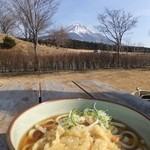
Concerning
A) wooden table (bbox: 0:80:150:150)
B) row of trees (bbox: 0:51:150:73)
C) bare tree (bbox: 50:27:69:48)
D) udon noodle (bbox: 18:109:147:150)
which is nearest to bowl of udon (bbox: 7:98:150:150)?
udon noodle (bbox: 18:109:147:150)

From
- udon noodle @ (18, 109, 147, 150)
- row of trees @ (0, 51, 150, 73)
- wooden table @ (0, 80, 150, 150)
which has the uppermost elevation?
udon noodle @ (18, 109, 147, 150)

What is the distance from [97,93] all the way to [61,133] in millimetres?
1546

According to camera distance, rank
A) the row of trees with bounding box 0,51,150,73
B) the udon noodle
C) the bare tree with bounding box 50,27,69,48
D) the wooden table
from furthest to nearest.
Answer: the bare tree with bounding box 50,27,69,48
the row of trees with bounding box 0,51,150,73
the wooden table
the udon noodle

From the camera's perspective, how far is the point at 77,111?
1402 mm

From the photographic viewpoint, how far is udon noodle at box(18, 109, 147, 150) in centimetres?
99

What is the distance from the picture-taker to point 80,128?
1.11 meters

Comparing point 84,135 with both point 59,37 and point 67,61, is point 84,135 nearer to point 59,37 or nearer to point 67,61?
point 67,61

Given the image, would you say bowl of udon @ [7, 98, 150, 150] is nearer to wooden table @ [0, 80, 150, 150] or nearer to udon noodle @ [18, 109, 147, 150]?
udon noodle @ [18, 109, 147, 150]

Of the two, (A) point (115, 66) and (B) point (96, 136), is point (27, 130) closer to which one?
(B) point (96, 136)

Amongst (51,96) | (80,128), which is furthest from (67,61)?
(80,128)

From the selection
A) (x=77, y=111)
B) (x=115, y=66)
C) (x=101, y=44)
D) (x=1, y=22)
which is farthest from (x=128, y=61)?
(x=1, y=22)

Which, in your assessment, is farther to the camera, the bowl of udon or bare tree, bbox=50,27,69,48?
A: bare tree, bbox=50,27,69,48

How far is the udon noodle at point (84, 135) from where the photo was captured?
99 centimetres

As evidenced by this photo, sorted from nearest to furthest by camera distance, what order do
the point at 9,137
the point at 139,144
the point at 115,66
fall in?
the point at 9,137 → the point at 139,144 → the point at 115,66
